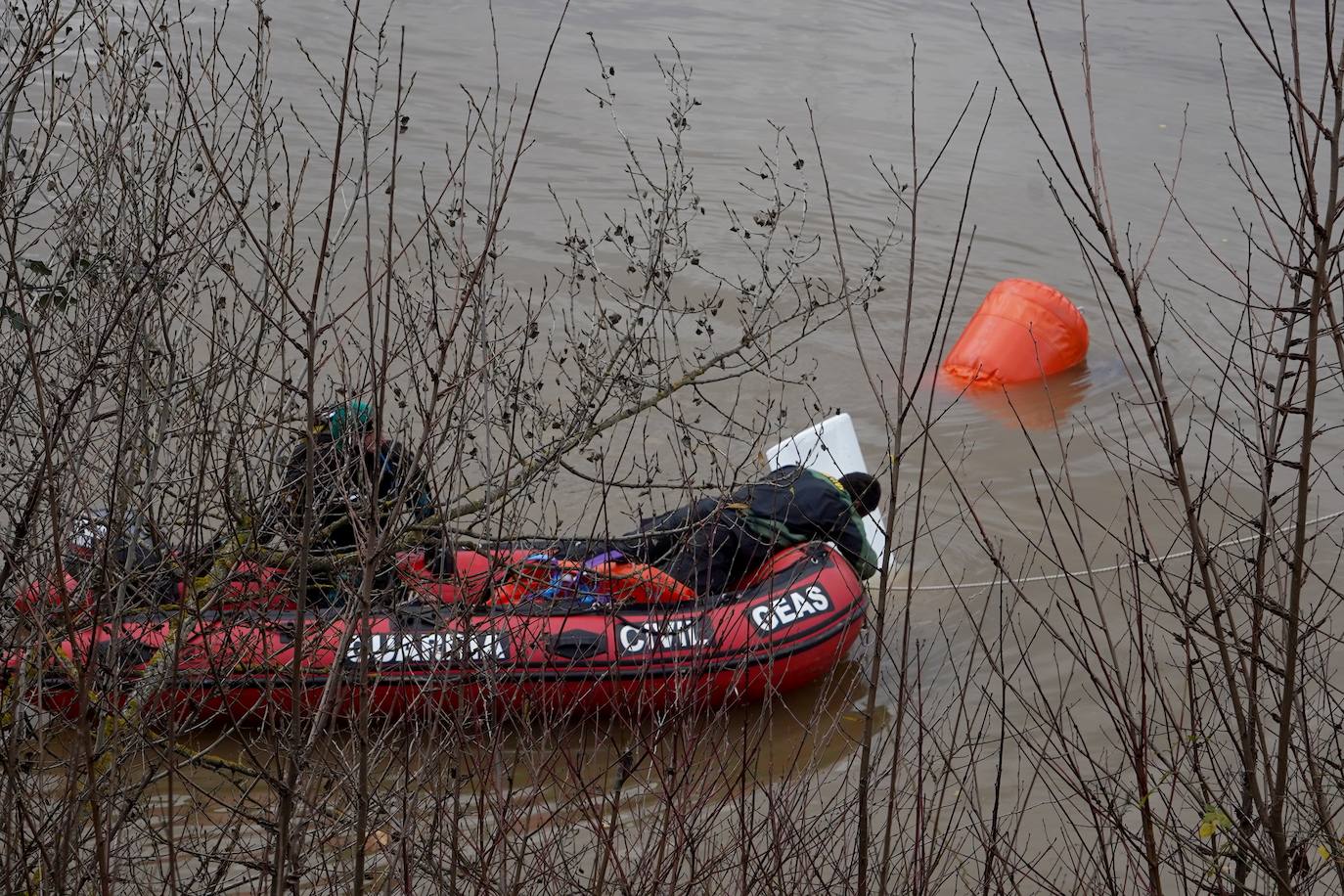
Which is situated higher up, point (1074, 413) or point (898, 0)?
point (898, 0)

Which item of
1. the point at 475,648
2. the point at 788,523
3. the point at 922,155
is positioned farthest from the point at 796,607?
the point at 922,155

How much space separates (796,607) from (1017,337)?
3.96 m

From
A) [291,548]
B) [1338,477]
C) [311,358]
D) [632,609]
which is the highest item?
[311,358]

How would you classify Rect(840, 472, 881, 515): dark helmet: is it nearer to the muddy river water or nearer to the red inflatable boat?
the red inflatable boat

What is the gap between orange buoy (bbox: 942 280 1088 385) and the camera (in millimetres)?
8414

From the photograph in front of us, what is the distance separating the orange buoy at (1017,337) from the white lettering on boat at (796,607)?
3413 millimetres

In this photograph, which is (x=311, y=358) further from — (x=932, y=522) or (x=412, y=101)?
(x=412, y=101)

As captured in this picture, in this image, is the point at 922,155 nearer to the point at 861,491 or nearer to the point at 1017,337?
the point at 1017,337

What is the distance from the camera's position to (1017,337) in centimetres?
845

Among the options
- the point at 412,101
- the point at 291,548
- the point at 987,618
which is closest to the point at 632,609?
the point at 291,548

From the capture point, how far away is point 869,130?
44.7 feet

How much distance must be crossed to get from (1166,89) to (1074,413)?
9.52 meters

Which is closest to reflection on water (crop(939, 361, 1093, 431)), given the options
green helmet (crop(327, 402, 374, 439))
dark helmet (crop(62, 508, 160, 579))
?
green helmet (crop(327, 402, 374, 439))

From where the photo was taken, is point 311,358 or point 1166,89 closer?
point 311,358
